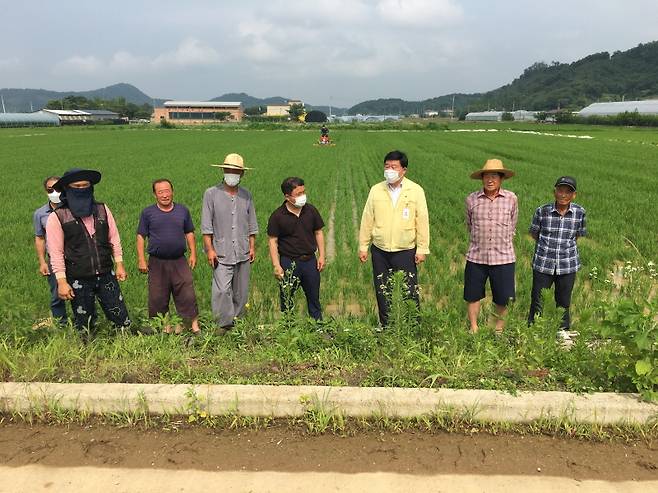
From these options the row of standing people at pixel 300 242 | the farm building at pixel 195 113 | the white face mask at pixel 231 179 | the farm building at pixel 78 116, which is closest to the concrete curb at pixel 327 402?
the row of standing people at pixel 300 242

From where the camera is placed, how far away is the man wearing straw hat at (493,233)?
4.11 metres

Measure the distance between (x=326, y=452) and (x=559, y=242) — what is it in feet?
9.51

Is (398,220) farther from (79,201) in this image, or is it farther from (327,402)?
(79,201)

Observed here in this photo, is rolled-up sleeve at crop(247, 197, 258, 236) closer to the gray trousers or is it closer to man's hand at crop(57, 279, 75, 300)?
the gray trousers

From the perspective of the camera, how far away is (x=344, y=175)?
Result: 18234mm

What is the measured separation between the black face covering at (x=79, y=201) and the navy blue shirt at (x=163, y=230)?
47 centimetres

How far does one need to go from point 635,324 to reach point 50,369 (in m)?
3.73

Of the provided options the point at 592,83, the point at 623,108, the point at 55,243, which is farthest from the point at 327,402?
the point at 592,83

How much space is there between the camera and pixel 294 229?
4.30 metres

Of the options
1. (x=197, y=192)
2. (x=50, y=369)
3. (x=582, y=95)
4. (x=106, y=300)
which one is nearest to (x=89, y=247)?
(x=106, y=300)

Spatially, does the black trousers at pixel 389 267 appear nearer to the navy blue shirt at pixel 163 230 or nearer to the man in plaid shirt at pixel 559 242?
the man in plaid shirt at pixel 559 242

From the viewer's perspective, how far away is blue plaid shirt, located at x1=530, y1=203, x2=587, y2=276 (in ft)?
13.6

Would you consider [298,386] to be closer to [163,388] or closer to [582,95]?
[163,388]

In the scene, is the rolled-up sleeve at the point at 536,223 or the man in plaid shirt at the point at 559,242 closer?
the man in plaid shirt at the point at 559,242
